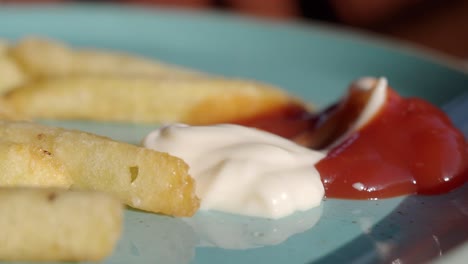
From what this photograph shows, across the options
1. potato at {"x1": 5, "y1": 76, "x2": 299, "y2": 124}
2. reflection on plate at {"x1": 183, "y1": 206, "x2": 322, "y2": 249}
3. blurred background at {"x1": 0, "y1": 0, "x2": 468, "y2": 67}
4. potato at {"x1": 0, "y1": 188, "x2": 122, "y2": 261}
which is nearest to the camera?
potato at {"x1": 0, "y1": 188, "x2": 122, "y2": 261}

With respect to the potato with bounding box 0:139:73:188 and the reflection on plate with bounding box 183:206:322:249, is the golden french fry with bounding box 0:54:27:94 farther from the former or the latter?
the reflection on plate with bounding box 183:206:322:249

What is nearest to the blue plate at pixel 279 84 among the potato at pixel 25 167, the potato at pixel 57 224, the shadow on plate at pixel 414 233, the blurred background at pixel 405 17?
the shadow on plate at pixel 414 233

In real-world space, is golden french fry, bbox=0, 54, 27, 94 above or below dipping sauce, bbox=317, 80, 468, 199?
above

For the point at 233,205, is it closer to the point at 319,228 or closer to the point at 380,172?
the point at 319,228

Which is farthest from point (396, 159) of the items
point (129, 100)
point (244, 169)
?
point (129, 100)

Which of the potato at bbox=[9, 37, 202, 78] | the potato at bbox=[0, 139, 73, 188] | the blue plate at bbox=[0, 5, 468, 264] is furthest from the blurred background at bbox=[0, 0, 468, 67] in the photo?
the potato at bbox=[0, 139, 73, 188]

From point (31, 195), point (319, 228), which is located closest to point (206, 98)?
point (319, 228)

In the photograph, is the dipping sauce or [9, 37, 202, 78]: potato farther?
[9, 37, 202, 78]: potato
